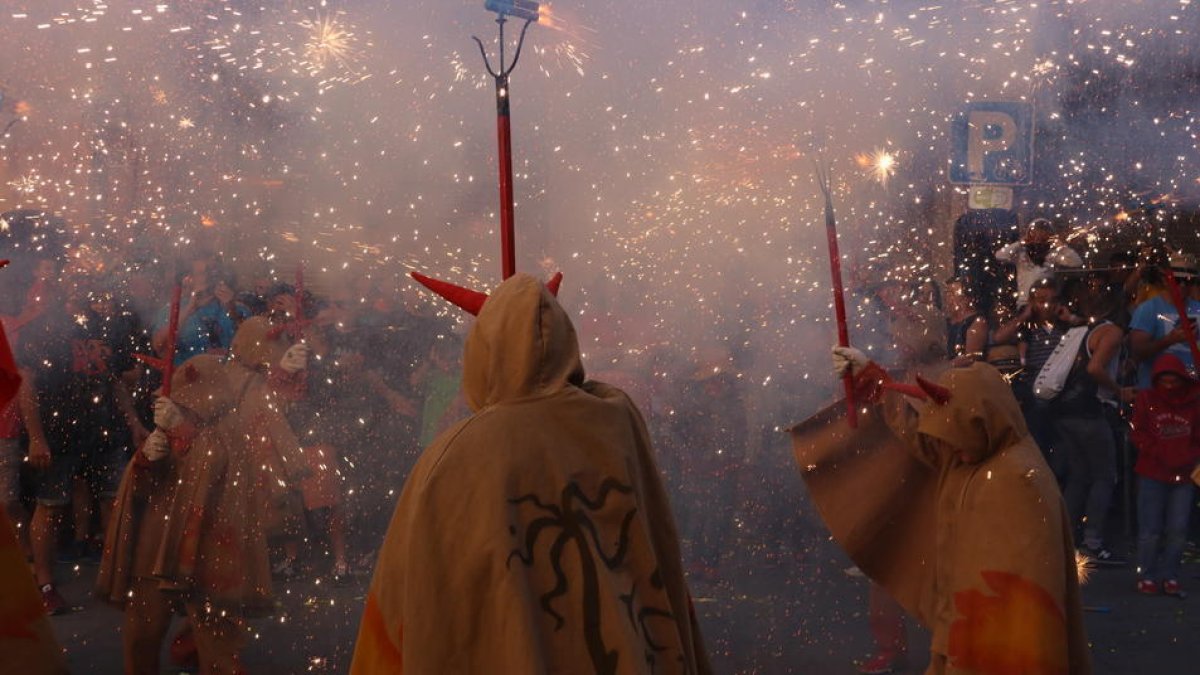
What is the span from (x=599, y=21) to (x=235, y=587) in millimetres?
3452

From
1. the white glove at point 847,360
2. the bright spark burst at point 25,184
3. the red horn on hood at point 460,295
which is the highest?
the bright spark burst at point 25,184

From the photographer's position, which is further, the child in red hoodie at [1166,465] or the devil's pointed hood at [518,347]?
the child in red hoodie at [1166,465]

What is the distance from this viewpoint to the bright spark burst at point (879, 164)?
738 cm

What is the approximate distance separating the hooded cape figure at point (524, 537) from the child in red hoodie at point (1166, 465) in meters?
4.78

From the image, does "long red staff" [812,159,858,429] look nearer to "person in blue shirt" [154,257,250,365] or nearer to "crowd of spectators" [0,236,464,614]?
"crowd of spectators" [0,236,464,614]

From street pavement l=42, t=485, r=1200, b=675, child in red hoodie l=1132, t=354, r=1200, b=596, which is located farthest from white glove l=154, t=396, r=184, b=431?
child in red hoodie l=1132, t=354, r=1200, b=596

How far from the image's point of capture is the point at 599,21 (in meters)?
6.70

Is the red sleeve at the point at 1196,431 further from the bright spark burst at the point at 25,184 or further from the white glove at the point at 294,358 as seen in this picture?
the bright spark burst at the point at 25,184

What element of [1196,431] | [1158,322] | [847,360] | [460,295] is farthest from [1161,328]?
[460,295]

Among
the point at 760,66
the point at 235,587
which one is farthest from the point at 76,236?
the point at 760,66

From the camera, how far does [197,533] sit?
Answer: 4852 mm

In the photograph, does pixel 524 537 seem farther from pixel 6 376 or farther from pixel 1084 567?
pixel 1084 567

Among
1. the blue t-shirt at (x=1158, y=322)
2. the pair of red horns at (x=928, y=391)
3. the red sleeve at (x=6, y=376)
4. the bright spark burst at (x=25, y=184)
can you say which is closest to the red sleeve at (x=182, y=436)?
the bright spark burst at (x=25, y=184)

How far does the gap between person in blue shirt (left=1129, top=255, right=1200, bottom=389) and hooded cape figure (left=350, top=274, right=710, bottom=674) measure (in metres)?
5.08
